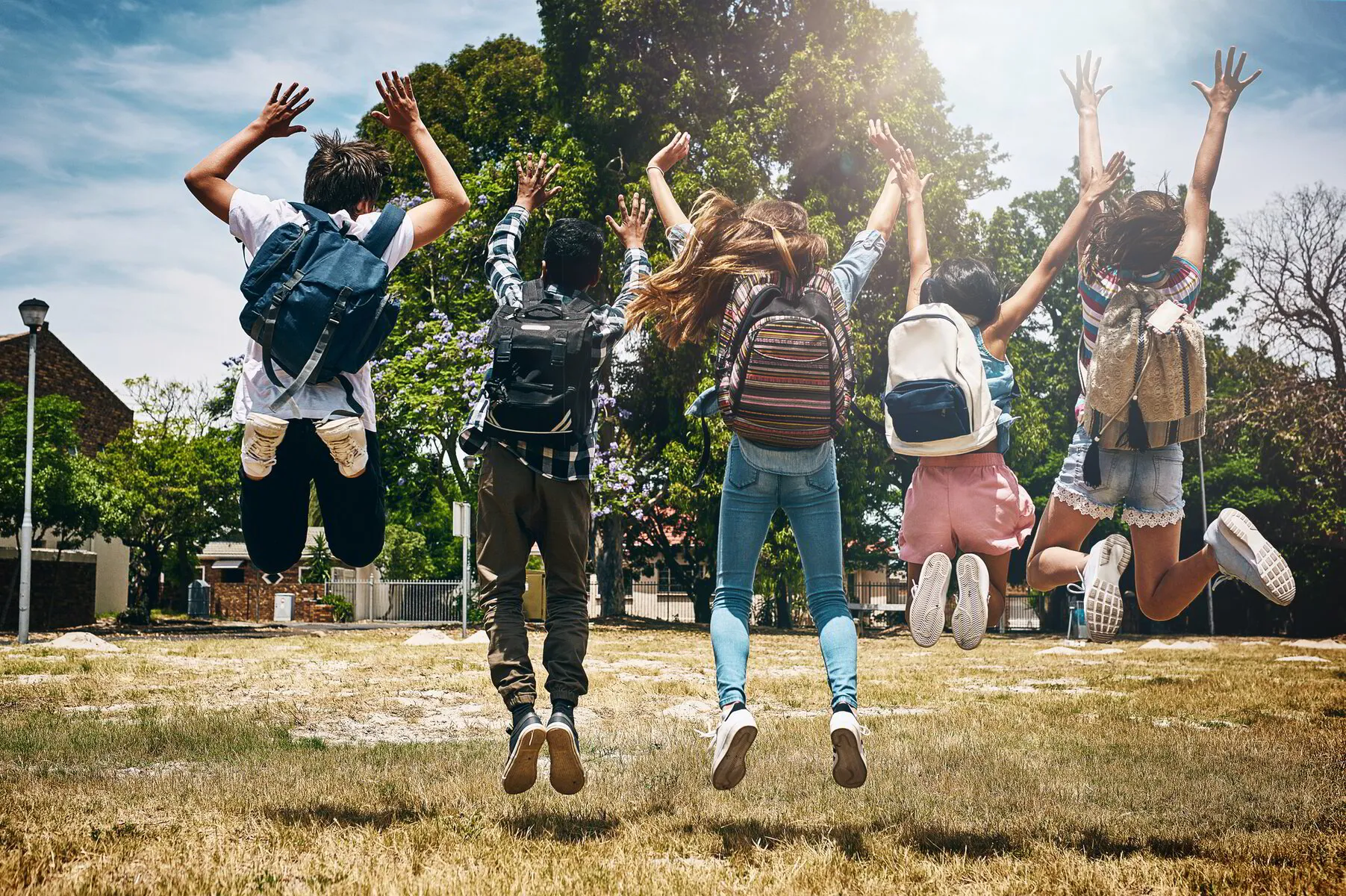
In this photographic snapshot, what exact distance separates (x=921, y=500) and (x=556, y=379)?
2110mm

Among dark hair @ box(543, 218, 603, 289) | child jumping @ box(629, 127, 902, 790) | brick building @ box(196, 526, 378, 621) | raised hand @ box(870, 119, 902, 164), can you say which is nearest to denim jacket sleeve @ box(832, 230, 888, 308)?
child jumping @ box(629, 127, 902, 790)

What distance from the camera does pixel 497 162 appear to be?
94.5ft

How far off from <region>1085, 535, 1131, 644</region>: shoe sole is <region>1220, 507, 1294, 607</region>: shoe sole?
Answer: 21.0 inches

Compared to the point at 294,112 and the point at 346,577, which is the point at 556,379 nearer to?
the point at 294,112

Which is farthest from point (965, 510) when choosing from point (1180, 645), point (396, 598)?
point (396, 598)

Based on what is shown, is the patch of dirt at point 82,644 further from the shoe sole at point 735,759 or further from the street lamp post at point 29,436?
the shoe sole at point 735,759

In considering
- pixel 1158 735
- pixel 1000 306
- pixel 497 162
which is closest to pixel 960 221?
pixel 497 162

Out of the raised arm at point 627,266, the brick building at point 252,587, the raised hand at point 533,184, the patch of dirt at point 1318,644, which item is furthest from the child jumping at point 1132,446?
the brick building at point 252,587

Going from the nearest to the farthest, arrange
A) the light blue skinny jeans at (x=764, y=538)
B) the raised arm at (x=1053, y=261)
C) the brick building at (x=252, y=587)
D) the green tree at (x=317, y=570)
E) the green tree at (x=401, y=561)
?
the light blue skinny jeans at (x=764, y=538) → the raised arm at (x=1053, y=261) → the green tree at (x=317, y=570) → the brick building at (x=252, y=587) → the green tree at (x=401, y=561)

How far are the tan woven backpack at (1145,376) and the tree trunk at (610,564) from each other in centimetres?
2514

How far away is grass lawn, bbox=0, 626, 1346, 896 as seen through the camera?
519 centimetres

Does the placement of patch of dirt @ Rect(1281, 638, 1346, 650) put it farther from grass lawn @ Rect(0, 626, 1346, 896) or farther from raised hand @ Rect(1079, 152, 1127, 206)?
raised hand @ Rect(1079, 152, 1127, 206)

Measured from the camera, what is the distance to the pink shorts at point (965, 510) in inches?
221

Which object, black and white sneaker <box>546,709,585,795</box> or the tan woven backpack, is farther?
the tan woven backpack
